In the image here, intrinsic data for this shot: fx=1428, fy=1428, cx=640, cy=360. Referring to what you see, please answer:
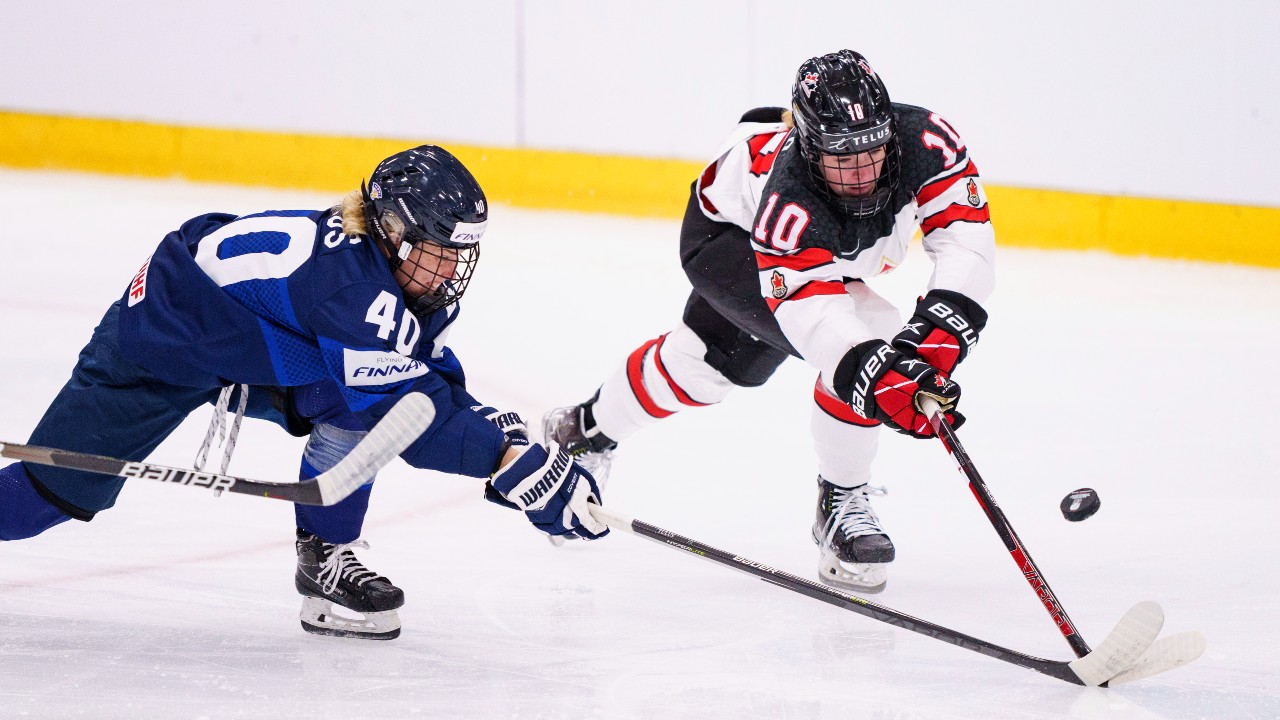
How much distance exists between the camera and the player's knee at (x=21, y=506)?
92.1 inches

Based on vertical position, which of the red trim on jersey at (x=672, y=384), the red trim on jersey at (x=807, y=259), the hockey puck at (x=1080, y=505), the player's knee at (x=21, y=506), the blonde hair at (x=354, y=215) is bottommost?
the red trim on jersey at (x=672, y=384)

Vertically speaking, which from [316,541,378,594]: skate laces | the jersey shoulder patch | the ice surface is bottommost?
the ice surface

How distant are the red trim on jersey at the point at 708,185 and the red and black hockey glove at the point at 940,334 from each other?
2.00 feet

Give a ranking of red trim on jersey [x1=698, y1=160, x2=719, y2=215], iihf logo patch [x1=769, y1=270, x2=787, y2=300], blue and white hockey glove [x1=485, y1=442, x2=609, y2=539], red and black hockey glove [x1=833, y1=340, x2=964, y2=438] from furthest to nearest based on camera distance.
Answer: red trim on jersey [x1=698, y1=160, x2=719, y2=215] → iihf logo patch [x1=769, y1=270, x2=787, y2=300] → red and black hockey glove [x1=833, y1=340, x2=964, y2=438] → blue and white hockey glove [x1=485, y1=442, x2=609, y2=539]

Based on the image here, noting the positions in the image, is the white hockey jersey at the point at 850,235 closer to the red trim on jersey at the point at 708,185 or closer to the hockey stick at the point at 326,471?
the red trim on jersey at the point at 708,185

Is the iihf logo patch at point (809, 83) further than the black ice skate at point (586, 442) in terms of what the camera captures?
No

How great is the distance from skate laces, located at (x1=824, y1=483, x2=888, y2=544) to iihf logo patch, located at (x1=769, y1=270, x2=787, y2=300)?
18.7 inches

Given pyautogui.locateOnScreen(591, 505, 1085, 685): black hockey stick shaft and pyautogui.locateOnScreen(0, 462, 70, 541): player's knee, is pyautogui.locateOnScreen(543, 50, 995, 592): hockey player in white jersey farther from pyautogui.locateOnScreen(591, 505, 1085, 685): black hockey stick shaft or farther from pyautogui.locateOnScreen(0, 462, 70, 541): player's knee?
pyautogui.locateOnScreen(0, 462, 70, 541): player's knee

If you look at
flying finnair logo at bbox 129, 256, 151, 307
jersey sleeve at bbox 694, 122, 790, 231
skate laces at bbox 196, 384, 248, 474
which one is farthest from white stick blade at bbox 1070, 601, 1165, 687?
flying finnair logo at bbox 129, 256, 151, 307

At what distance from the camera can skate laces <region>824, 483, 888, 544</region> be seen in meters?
2.70

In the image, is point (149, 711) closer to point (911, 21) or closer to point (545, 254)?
point (545, 254)

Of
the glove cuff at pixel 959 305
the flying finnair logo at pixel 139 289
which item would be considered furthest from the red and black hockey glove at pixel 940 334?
the flying finnair logo at pixel 139 289

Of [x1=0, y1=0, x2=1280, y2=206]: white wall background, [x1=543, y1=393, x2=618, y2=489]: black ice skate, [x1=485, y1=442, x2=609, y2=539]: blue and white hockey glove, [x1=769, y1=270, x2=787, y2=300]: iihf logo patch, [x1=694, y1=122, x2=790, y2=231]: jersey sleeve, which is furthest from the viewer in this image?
[x1=0, y1=0, x2=1280, y2=206]: white wall background

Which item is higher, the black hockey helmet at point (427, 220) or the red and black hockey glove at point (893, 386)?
the black hockey helmet at point (427, 220)
